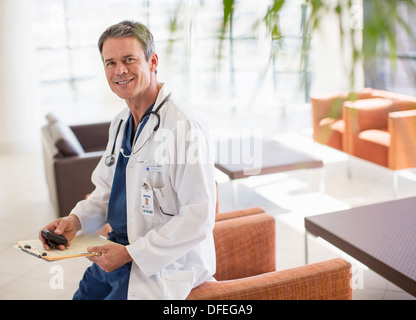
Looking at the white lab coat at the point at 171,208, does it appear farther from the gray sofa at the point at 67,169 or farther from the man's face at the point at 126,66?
the gray sofa at the point at 67,169

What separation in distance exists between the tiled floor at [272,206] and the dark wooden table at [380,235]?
52 cm

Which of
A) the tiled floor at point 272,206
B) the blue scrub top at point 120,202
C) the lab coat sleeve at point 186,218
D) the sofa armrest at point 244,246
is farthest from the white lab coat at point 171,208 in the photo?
the tiled floor at point 272,206

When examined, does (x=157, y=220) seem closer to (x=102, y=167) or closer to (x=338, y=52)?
(x=102, y=167)

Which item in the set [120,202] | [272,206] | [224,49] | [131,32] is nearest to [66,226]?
[120,202]

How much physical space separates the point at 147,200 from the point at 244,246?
0.73 metres

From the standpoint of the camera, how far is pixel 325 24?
15.7 inches

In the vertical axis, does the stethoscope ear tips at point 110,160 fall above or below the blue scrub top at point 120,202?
above

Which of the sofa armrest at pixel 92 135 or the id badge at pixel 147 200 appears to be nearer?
the id badge at pixel 147 200

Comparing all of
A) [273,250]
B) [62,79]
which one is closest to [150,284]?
[273,250]

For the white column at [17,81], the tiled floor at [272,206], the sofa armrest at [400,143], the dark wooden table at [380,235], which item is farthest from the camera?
the white column at [17,81]

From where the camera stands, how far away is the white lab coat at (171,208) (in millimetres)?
1876

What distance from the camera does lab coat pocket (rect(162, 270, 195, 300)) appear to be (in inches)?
75.1

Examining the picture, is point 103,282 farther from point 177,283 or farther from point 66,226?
point 177,283
